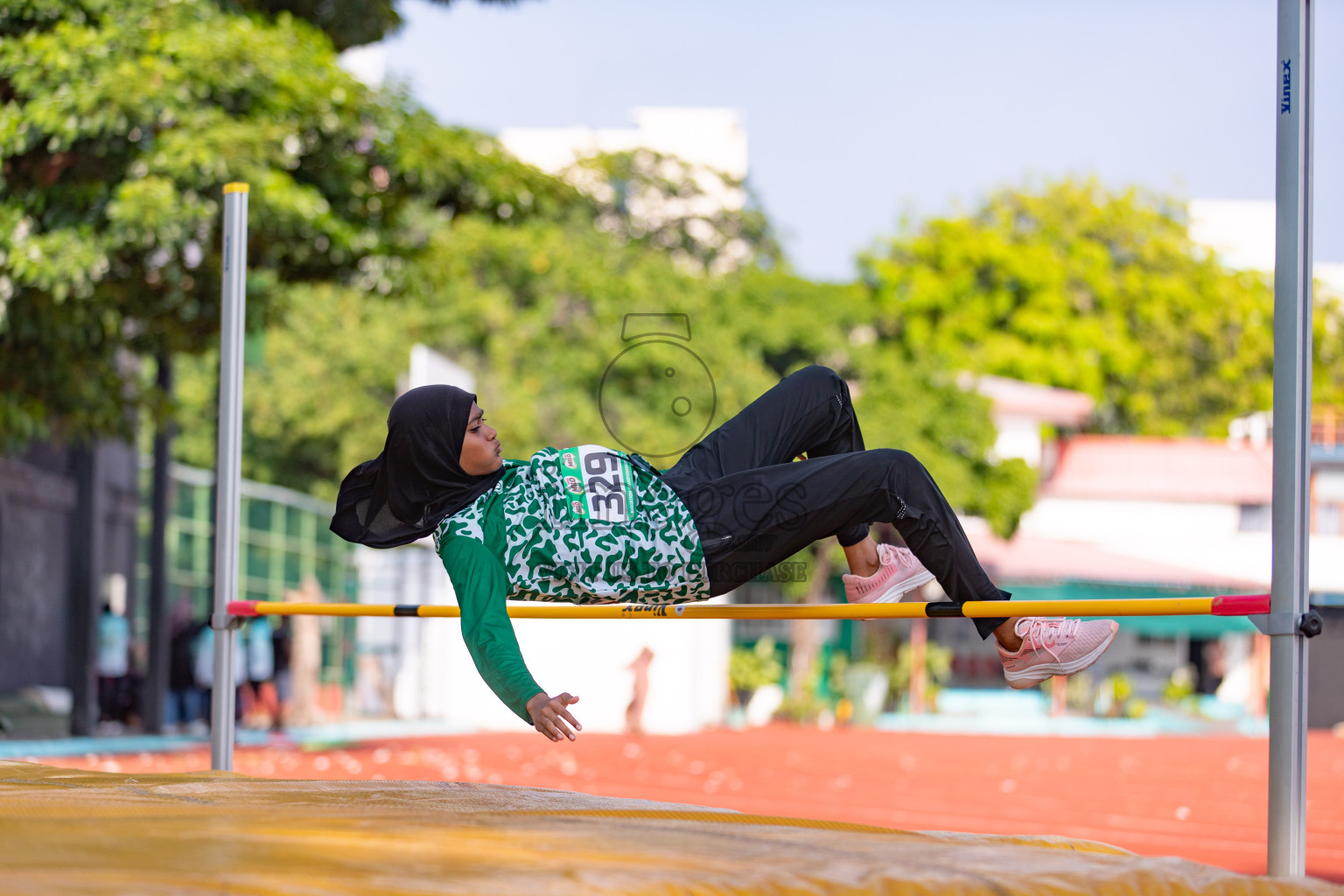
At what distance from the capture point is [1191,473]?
24.9m

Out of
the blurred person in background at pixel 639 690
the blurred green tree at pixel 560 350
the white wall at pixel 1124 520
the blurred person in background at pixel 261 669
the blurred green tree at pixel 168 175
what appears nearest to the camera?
the blurred green tree at pixel 168 175

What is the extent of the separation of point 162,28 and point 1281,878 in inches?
282

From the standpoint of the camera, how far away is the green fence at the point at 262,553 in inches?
680

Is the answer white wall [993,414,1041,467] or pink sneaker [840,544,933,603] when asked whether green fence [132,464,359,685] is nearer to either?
white wall [993,414,1041,467]

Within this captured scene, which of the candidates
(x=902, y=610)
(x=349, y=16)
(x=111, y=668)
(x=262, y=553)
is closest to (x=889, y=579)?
(x=902, y=610)

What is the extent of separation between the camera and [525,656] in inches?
616

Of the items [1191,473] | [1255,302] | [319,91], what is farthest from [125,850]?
[1255,302]

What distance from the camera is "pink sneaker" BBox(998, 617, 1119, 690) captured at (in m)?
3.00

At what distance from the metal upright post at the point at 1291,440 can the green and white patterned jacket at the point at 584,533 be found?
1110 mm

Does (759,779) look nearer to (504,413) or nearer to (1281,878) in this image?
(1281,878)

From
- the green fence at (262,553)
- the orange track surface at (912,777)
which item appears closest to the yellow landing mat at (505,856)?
the orange track surface at (912,777)

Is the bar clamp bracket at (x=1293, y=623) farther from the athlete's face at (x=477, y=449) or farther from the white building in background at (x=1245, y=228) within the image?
the white building in background at (x=1245, y=228)

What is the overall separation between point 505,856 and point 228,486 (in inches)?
97.6

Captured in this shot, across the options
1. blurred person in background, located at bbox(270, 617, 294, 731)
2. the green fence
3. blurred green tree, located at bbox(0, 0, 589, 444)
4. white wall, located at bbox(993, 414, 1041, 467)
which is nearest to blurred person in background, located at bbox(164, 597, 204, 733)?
blurred person in background, located at bbox(270, 617, 294, 731)
